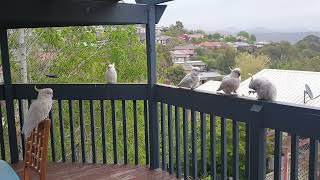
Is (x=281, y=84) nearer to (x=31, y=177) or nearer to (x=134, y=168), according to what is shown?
(x=134, y=168)

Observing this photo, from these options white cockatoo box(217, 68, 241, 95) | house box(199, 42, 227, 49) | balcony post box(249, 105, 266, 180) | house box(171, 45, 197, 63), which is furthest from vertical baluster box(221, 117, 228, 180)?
house box(171, 45, 197, 63)

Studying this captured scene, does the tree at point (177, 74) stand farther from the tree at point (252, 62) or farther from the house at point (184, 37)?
the tree at point (252, 62)

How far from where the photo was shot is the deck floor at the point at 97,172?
3.45m

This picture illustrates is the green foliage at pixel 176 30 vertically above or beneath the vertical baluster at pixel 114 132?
above

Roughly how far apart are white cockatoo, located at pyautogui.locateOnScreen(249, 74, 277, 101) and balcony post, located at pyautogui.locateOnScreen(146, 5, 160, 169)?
4.36ft

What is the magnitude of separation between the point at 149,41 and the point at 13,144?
1.85 meters

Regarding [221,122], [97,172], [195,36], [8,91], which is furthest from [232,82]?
[195,36]

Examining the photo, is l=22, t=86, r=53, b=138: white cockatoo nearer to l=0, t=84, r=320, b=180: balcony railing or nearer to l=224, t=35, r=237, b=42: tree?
l=0, t=84, r=320, b=180: balcony railing

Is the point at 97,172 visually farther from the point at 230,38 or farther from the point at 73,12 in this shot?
the point at 230,38

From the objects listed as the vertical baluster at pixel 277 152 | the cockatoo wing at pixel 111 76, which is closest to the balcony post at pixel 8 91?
the cockatoo wing at pixel 111 76

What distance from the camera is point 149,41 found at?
3.43m

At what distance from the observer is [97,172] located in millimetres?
3588

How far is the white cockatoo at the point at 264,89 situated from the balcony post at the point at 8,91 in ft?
8.25

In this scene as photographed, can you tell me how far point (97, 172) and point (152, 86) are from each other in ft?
3.42
